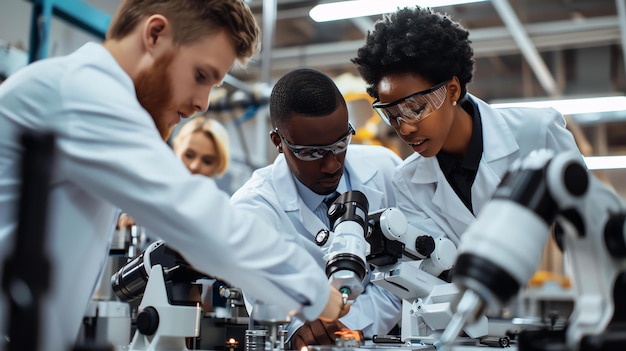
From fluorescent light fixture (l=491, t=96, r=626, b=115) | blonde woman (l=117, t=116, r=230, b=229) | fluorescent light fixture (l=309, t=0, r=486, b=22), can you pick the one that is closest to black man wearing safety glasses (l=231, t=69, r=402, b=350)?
blonde woman (l=117, t=116, r=230, b=229)

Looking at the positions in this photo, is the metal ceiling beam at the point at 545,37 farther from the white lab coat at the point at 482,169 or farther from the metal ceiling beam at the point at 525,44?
the white lab coat at the point at 482,169

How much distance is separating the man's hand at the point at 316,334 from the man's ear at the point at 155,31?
928mm

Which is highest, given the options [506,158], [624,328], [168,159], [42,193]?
[506,158]

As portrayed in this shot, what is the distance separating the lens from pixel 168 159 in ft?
3.73

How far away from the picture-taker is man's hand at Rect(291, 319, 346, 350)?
6.01ft

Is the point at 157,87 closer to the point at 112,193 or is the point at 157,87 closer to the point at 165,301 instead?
the point at 112,193

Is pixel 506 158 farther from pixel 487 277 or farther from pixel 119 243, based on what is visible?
pixel 119 243

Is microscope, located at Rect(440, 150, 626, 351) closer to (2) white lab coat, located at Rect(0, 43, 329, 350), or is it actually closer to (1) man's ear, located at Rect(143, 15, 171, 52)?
(2) white lab coat, located at Rect(0, 43, 329, 350)

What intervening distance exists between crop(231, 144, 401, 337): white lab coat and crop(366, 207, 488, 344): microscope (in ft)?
1.00

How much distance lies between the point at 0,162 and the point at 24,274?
580 millimetres

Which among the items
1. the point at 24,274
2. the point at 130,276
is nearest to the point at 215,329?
the point at 130,276

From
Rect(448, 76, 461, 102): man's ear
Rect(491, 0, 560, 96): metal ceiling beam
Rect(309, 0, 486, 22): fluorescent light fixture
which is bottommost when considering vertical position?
Rect(448, 76, 461, 102): man's ear

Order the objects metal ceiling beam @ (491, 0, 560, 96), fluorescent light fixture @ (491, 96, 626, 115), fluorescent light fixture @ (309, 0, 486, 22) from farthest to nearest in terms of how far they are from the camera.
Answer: fluorescent light fixture @ (491, 96, 626, 115), metal ceiling beam @ (491, 0, 560, 96), fluorescent light fixture @ (309, 0, 486, 22)

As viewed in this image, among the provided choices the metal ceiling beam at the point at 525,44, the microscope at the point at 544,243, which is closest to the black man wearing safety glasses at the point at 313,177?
the microscope at the point at 544,243
